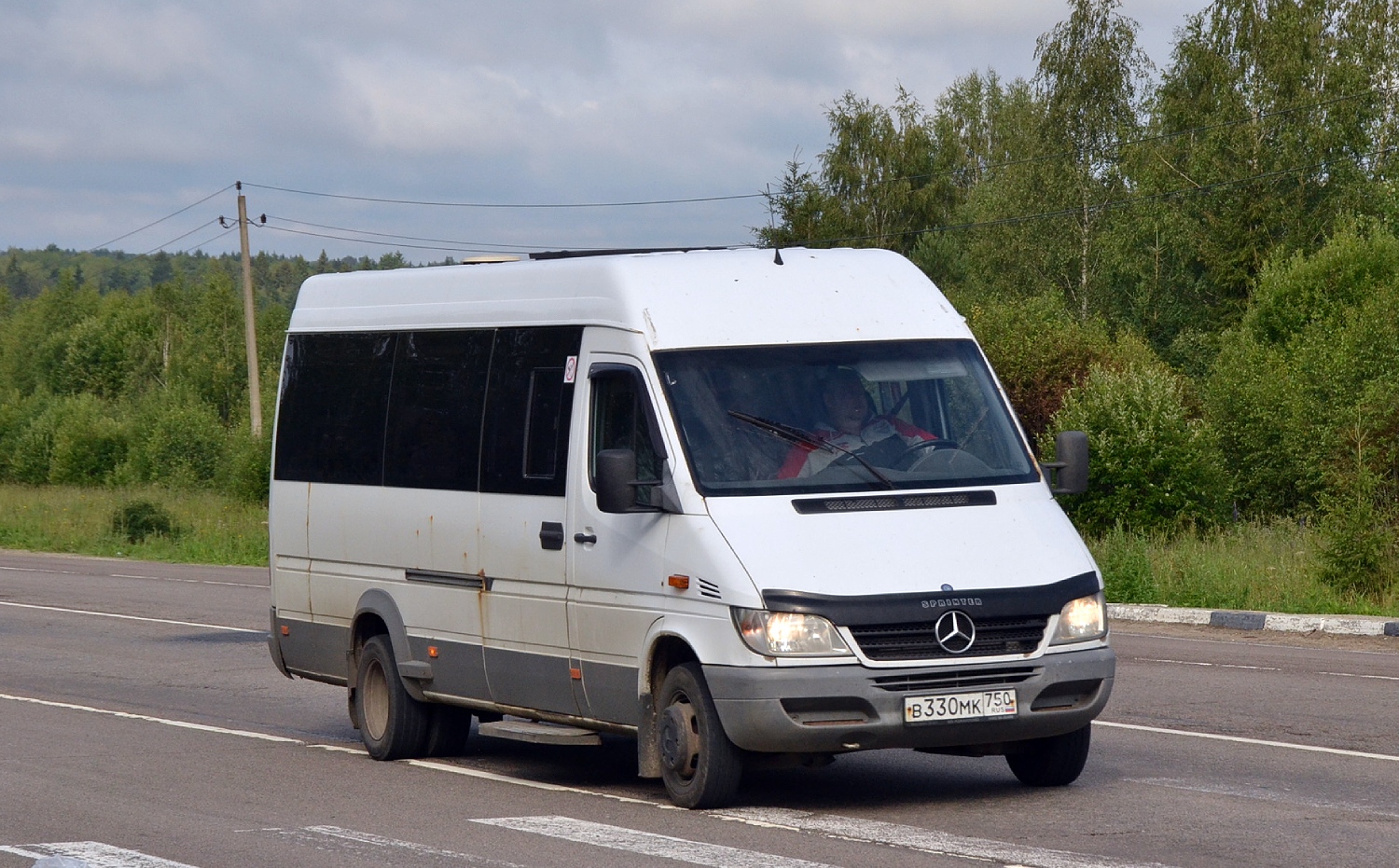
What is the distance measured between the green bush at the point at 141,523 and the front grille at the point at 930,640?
40.5 meters

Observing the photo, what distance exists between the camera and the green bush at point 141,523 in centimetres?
4550

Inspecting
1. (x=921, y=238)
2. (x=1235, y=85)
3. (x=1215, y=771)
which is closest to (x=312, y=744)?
(x=1215, y=771)

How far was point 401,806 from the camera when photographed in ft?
27.9

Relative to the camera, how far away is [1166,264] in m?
54.7

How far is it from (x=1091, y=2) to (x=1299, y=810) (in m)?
51.0

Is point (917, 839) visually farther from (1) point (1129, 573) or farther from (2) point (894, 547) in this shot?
(1) point (1129, 573)

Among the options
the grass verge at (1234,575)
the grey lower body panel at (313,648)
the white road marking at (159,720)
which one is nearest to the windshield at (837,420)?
the grey lower body panel at (313,648)

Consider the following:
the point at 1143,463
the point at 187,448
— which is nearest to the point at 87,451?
the point at 187,448

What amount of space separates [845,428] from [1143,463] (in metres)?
18.1

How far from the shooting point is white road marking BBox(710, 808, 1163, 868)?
6535 mm

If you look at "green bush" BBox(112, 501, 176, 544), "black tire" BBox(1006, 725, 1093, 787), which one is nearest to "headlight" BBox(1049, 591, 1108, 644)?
"black tire" BBox(1006, 725, 1093, 787)

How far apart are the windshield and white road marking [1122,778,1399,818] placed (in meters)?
1.63

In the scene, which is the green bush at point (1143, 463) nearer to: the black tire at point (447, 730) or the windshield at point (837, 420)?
the black tire at point (447, 730)

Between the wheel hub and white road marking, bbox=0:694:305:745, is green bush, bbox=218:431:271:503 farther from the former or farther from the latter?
the wheel hub
